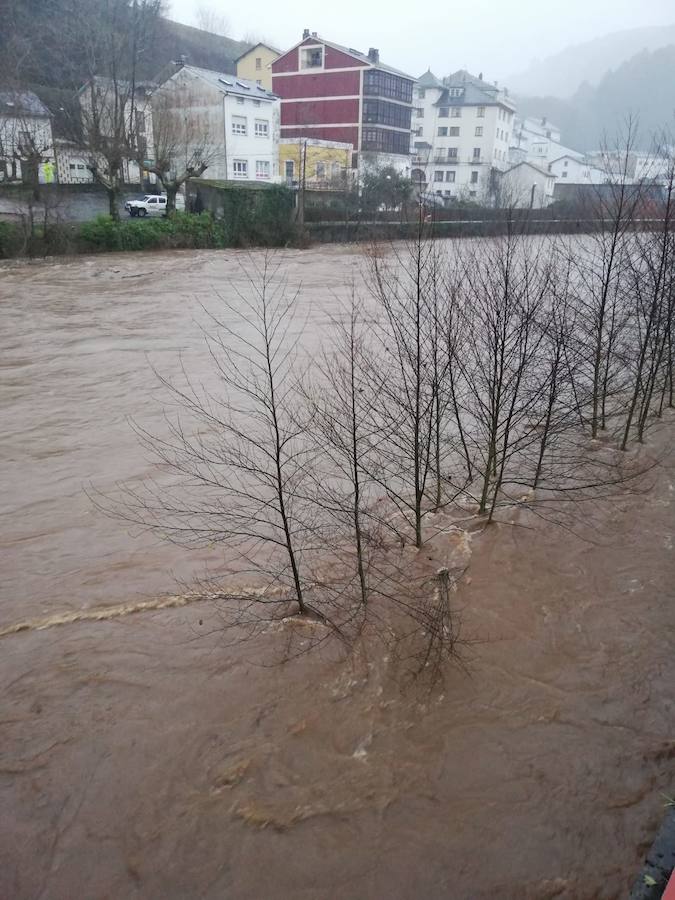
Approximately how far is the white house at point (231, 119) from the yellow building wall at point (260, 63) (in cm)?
1131

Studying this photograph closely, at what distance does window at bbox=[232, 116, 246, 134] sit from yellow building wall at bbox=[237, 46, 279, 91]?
14443mm

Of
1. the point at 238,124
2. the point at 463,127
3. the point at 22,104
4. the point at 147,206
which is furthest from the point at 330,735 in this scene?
the point at 463,127

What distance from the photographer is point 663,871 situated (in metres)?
4.12

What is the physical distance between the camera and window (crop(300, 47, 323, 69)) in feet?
167

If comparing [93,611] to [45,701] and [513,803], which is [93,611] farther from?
[513,803]

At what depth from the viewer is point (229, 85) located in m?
42.6

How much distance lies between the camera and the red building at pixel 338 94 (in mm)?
50344

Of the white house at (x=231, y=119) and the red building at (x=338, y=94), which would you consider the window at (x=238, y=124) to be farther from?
the red building at (x=338, y=94)

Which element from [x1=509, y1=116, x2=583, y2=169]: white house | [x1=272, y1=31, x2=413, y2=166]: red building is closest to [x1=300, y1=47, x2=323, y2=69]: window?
[x1=272, y1=31, x2=413, y2=166]: red building

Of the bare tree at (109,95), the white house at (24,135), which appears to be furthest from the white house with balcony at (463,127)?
the white house at (24,135)

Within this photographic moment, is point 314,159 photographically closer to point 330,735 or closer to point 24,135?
point 24,135

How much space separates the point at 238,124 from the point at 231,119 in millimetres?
787

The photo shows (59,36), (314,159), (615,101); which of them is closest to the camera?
(59,36)

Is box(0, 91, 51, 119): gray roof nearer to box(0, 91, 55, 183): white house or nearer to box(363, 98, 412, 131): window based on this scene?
box(0, 91, 55, 183): white house
